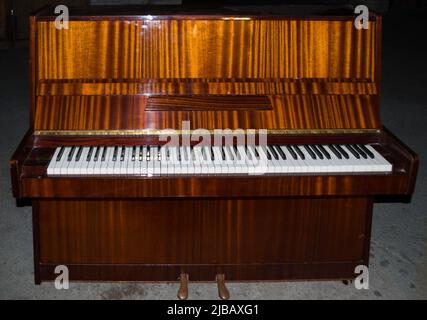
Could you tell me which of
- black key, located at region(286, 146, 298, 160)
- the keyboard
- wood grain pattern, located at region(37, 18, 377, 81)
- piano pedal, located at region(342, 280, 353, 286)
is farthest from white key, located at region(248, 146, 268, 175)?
piano pedal, located at region(342, 280, 353, 286)

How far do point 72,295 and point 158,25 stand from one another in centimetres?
137

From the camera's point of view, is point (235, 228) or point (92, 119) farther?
point (235, 228)

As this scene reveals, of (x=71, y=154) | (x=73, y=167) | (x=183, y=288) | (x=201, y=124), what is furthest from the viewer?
(x=183, y=288)

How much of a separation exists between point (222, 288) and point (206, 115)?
836 mm

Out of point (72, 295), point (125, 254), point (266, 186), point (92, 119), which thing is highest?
point (92, 119)

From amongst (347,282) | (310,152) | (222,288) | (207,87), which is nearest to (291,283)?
(347,282)

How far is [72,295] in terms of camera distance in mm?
2938

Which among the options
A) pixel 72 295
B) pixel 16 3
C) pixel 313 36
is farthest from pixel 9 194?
pixel 16 3

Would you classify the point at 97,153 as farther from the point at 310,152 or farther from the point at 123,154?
the point at 310,152

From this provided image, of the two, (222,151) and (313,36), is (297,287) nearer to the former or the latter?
Answer: (222,151)

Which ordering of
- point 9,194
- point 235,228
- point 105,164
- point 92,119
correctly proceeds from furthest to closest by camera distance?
point 9,194 < point 235,228 < point 92,119 < point 105,164

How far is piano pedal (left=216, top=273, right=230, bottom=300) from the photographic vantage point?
2.80 meters

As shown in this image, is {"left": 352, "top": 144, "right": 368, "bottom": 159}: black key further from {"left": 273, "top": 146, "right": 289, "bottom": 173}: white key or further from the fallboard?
{"left": 273, "top": 146, "right": 289, "bottom": 173}: white key

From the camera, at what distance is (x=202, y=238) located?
2.88 m
